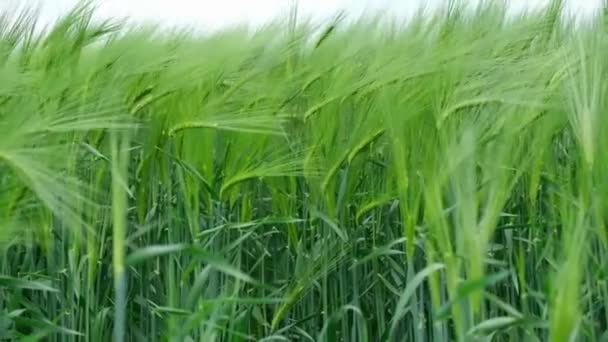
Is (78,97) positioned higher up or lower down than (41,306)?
higher up

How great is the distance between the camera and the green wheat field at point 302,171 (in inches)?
57.8

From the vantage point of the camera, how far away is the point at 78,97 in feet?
5.95

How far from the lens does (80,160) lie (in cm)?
192

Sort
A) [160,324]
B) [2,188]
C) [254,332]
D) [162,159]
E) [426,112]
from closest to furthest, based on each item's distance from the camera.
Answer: [2,188] < [426,112] < [162,159] < [160,324] < [254,332]

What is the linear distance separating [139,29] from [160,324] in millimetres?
695

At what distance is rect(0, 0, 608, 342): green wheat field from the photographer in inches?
57.8

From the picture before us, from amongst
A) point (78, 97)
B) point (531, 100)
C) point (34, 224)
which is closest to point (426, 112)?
point (531, 100)

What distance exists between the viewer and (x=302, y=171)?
1914 millimetres

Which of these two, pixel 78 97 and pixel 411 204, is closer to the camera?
pixel 411 204

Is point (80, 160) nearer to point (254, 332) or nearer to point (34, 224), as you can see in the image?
point (34, 224)

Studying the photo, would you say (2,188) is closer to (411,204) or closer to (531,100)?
(411,204)

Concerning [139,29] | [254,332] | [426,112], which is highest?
[139,29]

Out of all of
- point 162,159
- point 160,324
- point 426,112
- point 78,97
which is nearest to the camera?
point 426,112

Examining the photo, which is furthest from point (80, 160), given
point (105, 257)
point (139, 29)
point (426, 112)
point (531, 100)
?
point (531, 100)
